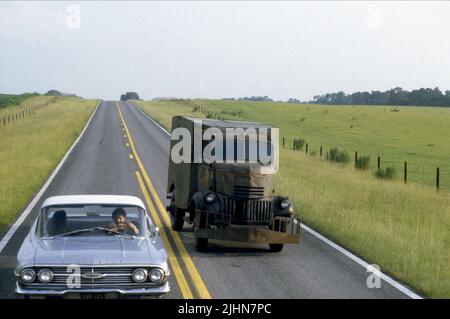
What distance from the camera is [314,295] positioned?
10594 mm

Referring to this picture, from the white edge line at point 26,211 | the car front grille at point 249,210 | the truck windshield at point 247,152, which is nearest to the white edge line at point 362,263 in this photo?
the car front grille at point 249,210

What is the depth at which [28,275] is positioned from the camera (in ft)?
29.2

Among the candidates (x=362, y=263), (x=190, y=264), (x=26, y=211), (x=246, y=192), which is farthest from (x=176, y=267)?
(x=26, y=211)

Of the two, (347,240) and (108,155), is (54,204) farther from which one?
(108,155)

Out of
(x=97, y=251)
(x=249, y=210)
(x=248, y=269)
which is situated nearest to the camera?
(x=97, y=251)

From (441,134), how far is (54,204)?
63.9 metres

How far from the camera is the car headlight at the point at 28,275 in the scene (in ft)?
29.1

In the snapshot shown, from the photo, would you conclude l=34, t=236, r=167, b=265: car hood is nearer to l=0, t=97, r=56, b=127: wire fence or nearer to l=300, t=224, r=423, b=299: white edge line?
l=300, t=224, r=423, b=299: white edge line

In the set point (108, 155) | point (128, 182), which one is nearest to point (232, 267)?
point (128, 182)

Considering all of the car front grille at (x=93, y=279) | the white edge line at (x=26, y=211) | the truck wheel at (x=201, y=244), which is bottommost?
the white edge line at (x=26, y=211)

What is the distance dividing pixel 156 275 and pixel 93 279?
82 centimetres

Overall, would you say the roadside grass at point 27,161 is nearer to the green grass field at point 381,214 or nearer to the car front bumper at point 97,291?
the car front bumper at point 97,291

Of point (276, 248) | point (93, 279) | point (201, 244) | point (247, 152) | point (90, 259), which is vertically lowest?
point (276, 248)

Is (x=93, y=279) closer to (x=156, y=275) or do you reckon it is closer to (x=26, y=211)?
(x=156, y=275)
